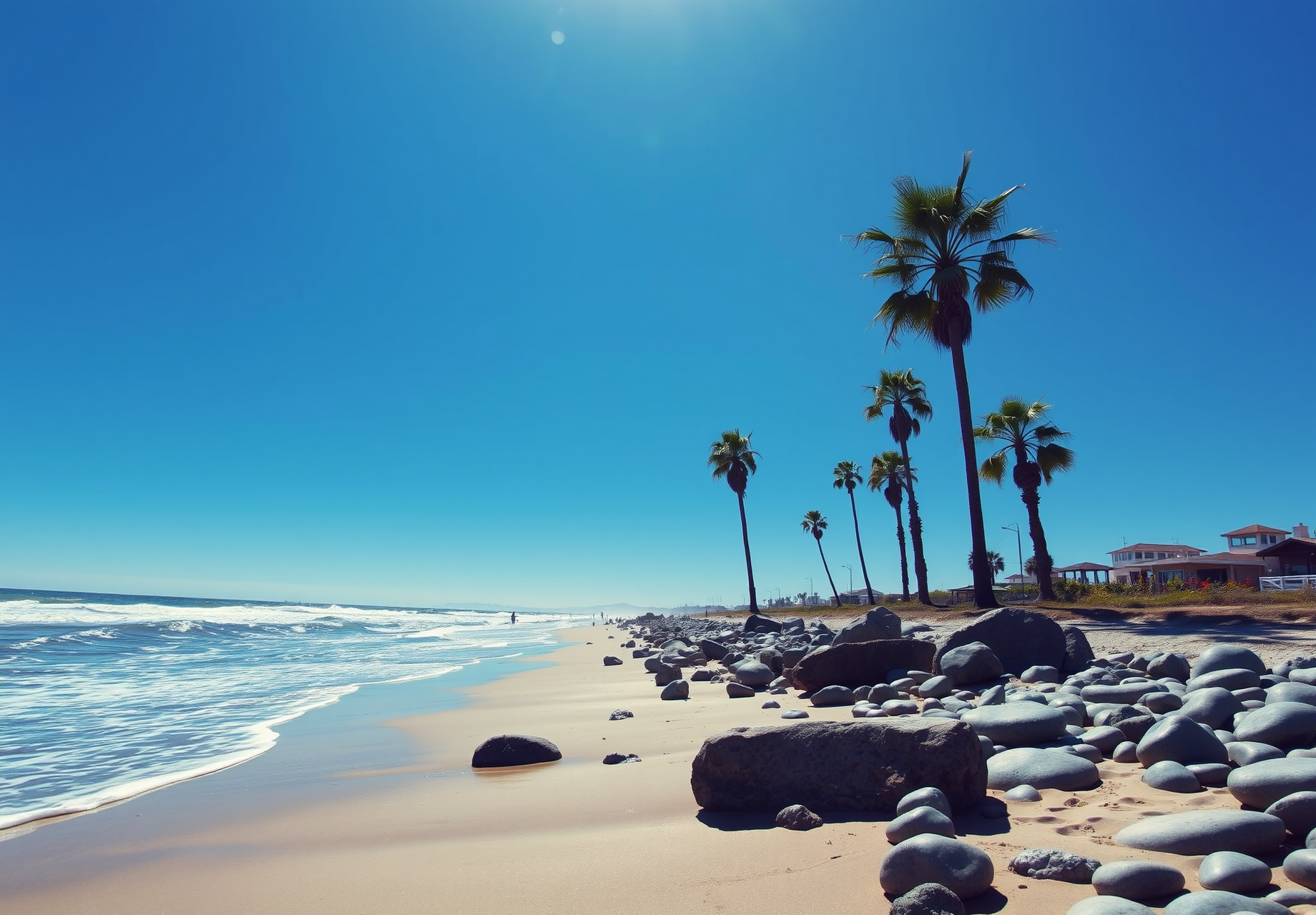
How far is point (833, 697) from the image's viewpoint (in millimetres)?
7742

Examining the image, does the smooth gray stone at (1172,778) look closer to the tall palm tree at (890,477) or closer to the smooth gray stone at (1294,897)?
the smooth gray stone at (1294,897)

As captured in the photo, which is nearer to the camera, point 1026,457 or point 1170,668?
point 1170,668

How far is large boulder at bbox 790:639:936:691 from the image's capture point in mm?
8594

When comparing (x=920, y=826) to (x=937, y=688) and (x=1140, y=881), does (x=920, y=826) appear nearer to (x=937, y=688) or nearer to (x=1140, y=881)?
(x=1140, y=881)

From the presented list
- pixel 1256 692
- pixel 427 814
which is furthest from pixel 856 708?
pixel 427 814

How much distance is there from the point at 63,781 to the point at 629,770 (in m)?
4.68

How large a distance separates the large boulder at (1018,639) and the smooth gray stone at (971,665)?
0.78 metres

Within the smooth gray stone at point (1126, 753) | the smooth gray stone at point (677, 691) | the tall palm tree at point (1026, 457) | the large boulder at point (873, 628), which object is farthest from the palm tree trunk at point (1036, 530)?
the smooth gray stone at point (1126, 753)

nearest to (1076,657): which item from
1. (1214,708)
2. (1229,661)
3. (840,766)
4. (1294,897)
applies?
(1229,661)

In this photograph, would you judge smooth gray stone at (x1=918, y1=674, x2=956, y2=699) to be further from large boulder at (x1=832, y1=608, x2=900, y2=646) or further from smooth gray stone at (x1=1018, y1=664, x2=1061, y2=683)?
large boulder at (x1=832, y1=608, x2=900, y2=646)

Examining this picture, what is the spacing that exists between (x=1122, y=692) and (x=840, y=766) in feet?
11.8

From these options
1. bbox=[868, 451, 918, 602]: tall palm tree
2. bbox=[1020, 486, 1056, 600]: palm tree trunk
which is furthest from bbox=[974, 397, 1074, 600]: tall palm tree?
bbox=[868, 451, 918, 602]: tall palm tree

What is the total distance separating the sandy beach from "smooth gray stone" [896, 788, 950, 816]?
0.14 meters

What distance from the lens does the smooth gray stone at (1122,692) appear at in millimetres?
6168
